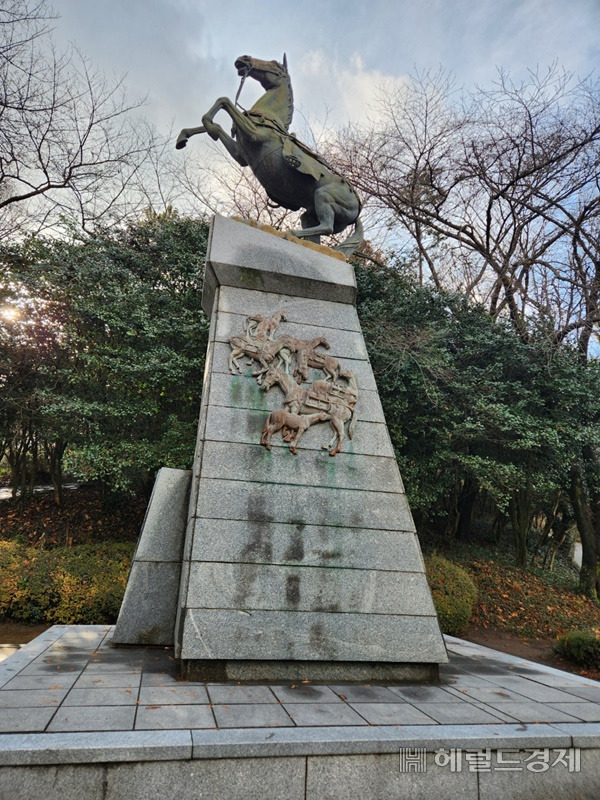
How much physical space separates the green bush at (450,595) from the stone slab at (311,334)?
5.89 meters

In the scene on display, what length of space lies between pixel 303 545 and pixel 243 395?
1676 millimetres

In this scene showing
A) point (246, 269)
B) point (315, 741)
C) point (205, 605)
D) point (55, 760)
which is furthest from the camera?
point (246, 269)

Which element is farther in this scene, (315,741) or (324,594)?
(324,594)

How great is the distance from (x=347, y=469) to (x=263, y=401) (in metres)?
1.13

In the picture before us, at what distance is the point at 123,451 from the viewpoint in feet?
37.6

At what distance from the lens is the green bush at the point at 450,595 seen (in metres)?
9.71

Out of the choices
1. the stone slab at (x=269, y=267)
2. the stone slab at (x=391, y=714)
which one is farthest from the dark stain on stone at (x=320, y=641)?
the stone slab at (x=269, y=267)

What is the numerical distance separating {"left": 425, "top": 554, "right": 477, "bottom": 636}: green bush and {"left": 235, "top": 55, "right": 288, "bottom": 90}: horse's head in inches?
357

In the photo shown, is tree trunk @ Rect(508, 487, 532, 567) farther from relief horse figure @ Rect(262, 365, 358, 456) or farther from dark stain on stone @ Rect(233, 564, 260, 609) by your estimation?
dark stain on stone @ Rect(233, 564, 260, 609)

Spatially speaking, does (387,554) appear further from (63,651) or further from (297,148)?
(297,148)

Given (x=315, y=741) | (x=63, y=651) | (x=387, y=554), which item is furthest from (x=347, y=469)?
(x=63, y=651)

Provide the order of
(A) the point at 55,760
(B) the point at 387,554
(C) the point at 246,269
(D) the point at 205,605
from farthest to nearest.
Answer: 1. (C) the point at 246,269
2. (B) the point at 387,554
3. (D) the point at 205,605
4. (A) the point at 55,760

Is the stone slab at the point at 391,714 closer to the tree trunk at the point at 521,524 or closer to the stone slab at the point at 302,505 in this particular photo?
the stone slab at the point at 302,505

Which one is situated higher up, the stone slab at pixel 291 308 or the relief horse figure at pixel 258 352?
the stone slab at pixel 291 308
